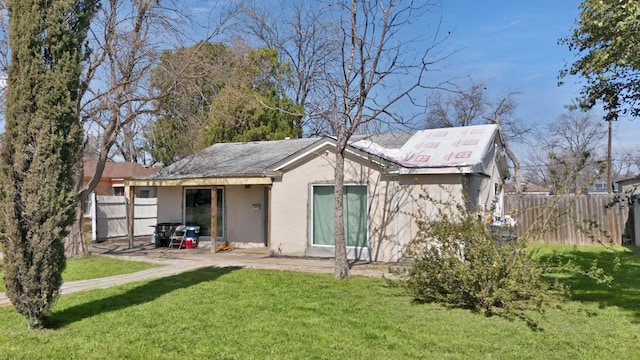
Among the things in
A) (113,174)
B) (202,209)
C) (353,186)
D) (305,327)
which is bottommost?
(305,327)

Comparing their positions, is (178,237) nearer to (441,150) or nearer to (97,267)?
(97,267)

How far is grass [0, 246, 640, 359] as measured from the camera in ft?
16.6

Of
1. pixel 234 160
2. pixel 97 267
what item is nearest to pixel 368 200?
pixel 234 160

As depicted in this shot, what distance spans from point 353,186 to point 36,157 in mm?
8075

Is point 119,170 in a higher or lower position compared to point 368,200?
higher

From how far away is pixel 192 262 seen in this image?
39.9ft

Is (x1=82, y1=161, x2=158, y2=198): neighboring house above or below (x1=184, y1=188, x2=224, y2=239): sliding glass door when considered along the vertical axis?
above

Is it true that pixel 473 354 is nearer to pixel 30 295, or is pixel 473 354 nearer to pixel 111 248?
pixel 30 295

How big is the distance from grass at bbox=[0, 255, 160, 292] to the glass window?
14.0 ft

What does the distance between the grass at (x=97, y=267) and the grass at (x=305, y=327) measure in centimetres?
183

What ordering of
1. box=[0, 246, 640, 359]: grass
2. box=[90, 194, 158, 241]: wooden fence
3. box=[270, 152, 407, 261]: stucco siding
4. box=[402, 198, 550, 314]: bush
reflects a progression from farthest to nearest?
box=[90, 194, 158, 241]: wooden fence < box=[270, 152, 407, 261]: stucco siding < box=[402, 198, 550, 314]: bush < box=[0, 246, 640, 359]: grass

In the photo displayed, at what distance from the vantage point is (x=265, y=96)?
87.2 feet

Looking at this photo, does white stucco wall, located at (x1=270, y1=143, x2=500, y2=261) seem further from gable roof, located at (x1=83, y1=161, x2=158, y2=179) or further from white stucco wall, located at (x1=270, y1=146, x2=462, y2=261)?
gable roof, located at (x1=83, y1=161, x2=158, y2=179)

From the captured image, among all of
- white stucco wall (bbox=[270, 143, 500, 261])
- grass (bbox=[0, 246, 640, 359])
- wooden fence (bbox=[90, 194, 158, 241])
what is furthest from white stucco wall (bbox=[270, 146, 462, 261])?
wooden fence (bbox=[90, 194, 158, 241])
